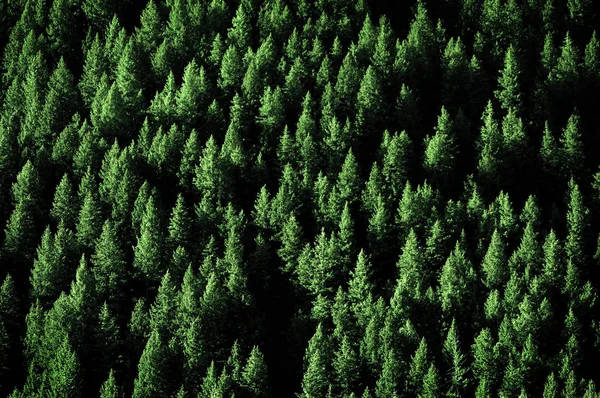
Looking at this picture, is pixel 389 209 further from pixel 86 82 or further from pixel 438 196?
pixel 86 82

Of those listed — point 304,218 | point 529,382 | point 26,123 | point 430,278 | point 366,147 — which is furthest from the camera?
point 26,123

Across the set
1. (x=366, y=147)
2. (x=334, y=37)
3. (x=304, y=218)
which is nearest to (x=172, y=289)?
(x=304, y=218)

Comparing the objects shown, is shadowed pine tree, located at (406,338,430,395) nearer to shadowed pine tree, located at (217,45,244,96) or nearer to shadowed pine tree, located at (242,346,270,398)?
shadowed pine tree, located at (242,346,270,398)

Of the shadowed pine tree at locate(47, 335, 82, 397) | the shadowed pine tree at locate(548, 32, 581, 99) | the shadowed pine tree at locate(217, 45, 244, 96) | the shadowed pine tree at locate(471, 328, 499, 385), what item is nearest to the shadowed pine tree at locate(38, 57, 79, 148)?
the shadowed pine tree at locate(217, 45, 244, 96)

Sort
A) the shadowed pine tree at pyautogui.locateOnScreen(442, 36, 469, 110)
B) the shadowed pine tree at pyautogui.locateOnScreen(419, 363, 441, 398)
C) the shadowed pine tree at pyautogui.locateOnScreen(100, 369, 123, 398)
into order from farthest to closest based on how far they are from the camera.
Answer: the shadowed pine tree at pyautogui.locateOnScreen(442, 36, 469, 110) < the shadowed pine tree at pyautogui.locateOnScreen(100, 369, 123, 398) < the shadowed pine tree at pyautogui.locateOnScreen(419, 363, 441, 398)

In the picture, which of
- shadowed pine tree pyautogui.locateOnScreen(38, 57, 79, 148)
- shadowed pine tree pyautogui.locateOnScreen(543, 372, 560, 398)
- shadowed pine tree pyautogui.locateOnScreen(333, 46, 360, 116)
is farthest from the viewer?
shadowed pine tree pyautogui.locateOnScreen(38, 57, 79, 148)

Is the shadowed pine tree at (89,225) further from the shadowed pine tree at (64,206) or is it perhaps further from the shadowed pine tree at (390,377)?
the shadowed pine tree at (390,377)

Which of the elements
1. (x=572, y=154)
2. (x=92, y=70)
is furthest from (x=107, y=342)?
(x=572, y=154)

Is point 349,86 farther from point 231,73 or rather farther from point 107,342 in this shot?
point 107,342

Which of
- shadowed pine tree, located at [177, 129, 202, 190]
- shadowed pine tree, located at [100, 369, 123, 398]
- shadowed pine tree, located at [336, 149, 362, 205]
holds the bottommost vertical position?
shadowed pine tree, located at [100, 369, 123, 398]
